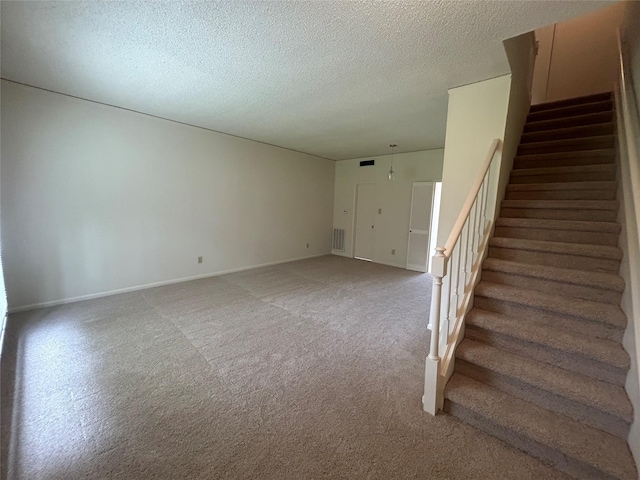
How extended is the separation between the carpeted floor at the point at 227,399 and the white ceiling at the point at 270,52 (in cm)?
245

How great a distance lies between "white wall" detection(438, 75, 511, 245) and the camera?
7.86 feet

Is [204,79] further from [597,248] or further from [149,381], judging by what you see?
A: [597,248]

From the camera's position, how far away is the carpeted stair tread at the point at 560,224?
2.06 meters

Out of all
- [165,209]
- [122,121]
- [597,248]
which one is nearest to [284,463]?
[597,248]

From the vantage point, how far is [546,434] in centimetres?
140

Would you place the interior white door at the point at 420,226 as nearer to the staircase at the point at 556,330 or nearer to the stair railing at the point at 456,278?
the staircase at the point at 556,330

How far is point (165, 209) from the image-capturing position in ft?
13.2

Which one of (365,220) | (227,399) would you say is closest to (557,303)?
(227,399)

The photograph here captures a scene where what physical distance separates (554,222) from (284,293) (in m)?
3.15

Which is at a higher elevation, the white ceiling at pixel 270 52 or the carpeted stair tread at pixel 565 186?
the white ceiling at pixel 270 52

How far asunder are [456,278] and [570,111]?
320 cm

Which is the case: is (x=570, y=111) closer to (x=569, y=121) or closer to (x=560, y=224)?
Answer: (x=569, y=121)

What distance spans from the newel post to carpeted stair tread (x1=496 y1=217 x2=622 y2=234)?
4.31 feet

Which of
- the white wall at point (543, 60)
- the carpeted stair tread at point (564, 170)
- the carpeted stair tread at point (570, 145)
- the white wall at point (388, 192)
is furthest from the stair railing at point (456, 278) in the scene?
the white wall at point (543, 60)
